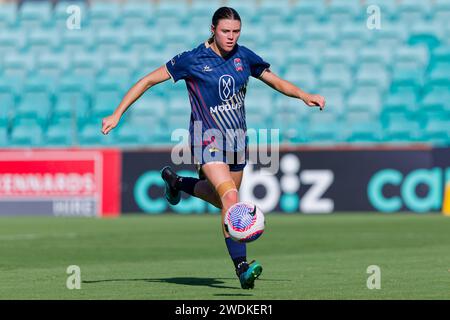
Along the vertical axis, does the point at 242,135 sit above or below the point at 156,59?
below

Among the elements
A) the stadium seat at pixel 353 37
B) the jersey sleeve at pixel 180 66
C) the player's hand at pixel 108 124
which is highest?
the stadium seat at pixel 353 37

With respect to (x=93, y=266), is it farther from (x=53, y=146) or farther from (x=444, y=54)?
(x=444, y=54)

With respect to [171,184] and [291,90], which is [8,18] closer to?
[171,184]

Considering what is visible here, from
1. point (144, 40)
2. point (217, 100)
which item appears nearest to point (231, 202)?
point (217, 100)

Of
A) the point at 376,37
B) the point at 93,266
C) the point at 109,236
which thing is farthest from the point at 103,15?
the point at 93,266

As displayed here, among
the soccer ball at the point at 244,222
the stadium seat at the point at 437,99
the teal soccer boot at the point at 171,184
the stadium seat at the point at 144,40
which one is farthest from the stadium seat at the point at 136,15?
the soccer ball at the point at 244,222

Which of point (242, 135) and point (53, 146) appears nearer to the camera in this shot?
point (242, 135)

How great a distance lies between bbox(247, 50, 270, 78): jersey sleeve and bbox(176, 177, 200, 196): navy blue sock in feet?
4.54

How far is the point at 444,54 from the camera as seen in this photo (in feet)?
80.4

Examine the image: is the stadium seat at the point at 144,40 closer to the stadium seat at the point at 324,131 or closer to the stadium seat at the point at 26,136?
the stadium seat at the point at 26,136

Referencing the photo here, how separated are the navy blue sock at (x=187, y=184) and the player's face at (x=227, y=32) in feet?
5.90

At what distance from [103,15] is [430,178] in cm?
1088

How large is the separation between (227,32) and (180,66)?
62 cm

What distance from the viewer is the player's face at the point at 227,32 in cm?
949
